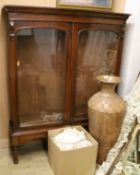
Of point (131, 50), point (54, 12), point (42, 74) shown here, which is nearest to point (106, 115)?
point (42, 74)

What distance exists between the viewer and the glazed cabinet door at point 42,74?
1934 mm

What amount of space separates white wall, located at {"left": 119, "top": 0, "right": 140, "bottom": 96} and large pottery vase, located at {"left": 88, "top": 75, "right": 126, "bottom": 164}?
455 millimetres

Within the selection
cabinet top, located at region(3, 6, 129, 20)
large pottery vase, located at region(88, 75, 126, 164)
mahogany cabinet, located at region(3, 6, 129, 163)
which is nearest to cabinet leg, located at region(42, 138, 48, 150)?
mahogany cabinet, located at region(3, 6, 129, 163)

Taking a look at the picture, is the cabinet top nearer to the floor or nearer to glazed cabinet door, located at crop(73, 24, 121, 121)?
glazed cabinet door, located at crop(73, 24, 121, 121)

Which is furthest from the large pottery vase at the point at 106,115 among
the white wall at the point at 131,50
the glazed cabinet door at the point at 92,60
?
the white wall at the point at 131,50

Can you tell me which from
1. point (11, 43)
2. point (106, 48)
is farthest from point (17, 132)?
point (106, 48)

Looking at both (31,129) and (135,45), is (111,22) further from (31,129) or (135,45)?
(31,129)

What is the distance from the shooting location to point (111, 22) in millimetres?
2094

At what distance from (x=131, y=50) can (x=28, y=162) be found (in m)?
1.49

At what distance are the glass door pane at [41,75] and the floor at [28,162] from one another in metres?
0.35

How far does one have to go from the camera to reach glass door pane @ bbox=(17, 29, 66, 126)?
195 cm

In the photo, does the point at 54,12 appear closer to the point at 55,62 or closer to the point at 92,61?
the point at 55,62

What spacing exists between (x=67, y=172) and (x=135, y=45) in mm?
1396

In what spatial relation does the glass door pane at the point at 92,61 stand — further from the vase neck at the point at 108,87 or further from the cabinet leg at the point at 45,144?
the cabinet leg at the point at 45,144
